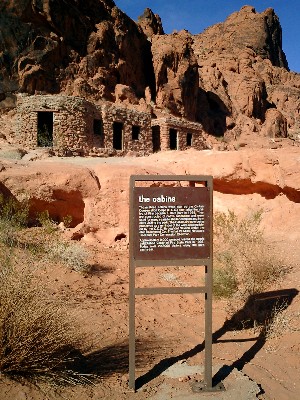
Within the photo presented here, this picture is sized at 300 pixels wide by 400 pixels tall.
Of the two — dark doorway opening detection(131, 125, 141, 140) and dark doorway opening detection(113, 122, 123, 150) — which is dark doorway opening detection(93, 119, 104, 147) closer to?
dark doorway opening detection(113, 122, 123, 150)

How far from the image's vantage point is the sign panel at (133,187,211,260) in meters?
3.30

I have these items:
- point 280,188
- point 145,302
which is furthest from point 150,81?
point 145,302

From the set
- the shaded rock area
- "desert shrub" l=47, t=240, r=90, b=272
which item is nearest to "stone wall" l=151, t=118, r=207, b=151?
the shaded rock area

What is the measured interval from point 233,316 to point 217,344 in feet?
2.51

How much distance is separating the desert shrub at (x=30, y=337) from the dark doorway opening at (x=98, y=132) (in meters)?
16.8

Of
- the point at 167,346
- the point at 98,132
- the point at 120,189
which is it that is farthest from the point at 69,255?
the point at 98,132

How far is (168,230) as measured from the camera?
131 inches

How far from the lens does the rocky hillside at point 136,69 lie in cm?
2075

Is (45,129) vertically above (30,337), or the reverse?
(45,129)

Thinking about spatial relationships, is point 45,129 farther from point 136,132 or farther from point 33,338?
point 33,338

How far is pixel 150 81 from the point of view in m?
27.2

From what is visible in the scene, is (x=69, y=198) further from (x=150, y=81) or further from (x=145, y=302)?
(x=150, y=81)

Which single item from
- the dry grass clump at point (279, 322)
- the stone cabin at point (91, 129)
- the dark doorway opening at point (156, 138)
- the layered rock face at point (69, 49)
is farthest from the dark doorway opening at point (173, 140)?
the dry grass clump at point (279, 322)

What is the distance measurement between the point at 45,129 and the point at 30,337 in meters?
16.6
